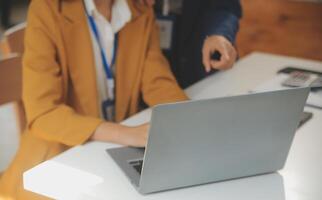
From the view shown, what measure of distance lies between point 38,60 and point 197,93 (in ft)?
1.48

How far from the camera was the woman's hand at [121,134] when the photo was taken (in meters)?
1.02

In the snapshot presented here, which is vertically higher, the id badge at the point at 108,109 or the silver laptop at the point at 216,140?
the silver laptop at the point at 216,140

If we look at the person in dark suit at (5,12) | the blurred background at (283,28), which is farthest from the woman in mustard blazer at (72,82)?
the person in dark suit at (5,12)

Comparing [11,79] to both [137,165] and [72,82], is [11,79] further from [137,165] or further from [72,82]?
[137,165]

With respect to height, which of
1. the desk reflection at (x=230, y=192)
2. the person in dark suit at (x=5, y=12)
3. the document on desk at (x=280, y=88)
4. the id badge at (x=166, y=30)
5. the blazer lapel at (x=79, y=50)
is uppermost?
the blazer lapel at (x=79, y=50)

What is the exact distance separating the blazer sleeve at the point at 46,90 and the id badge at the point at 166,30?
1.70 feet

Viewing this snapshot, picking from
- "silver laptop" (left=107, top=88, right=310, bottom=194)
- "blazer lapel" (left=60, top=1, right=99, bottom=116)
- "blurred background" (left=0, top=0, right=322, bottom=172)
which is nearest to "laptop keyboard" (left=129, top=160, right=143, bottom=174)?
"silver laptop" (left=107, top=88, right=310, bottom=194)

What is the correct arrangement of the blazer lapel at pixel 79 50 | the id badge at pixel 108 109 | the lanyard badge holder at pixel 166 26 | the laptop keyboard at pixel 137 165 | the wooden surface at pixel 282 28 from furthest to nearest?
the wooden surface at pixel 282 28 → the lanyard badge holder at pixel 166 26 → the id badge at pixel 108 109 → the blazer lapel at pixel 79 50 → the laptop keyboard at pixel 137 165

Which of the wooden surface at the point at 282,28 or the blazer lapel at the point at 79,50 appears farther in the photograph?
the wooden surface at the point at 282,28

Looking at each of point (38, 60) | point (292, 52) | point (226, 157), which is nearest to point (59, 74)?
point (38, 60)

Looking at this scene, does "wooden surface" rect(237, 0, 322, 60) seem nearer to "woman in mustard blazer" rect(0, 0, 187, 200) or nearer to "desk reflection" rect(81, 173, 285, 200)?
"woman in mustard blazer" rect(0, 0, 187, 200)

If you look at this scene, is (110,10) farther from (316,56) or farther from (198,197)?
(316,56)

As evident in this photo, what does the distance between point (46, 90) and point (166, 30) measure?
62cm

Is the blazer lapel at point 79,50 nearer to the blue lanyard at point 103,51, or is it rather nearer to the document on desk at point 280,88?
the blue lanyard at point 103,51
